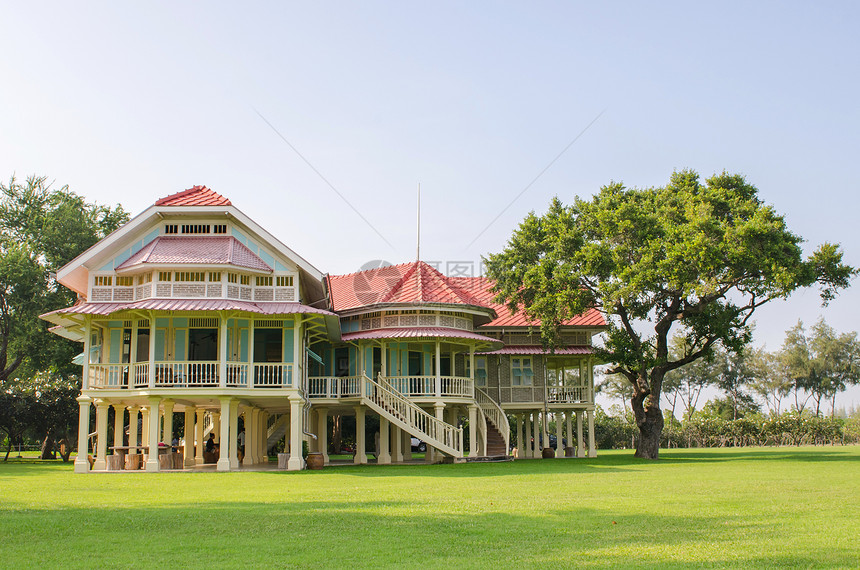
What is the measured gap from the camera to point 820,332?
3078 inches

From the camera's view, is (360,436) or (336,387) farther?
(360,436)

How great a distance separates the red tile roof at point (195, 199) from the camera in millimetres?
26163

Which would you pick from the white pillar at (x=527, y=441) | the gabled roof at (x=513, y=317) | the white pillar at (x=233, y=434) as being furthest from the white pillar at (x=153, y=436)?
the white pillar at (x=527, y=441)

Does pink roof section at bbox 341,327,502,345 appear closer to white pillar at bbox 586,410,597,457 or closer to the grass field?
white pillar at bbox 586,410,597,457

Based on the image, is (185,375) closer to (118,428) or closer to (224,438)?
(224,438)

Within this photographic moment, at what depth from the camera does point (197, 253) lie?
2539cm

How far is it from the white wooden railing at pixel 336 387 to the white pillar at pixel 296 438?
11.5ft

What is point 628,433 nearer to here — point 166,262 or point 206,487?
point 166,262

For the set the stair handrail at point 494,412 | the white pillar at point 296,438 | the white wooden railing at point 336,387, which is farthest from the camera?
the stair handrail at point 494,412

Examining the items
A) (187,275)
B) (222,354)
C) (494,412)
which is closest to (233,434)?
(222,354)

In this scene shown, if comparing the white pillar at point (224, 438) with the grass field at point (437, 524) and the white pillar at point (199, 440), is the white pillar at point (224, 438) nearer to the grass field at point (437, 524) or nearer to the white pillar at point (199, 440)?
the grass field at point (437, 524)

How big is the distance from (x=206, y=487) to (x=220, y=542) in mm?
8678

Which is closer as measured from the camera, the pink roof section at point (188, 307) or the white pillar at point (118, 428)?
the pink roof section at point (188, 307)

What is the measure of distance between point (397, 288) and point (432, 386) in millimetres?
4162
